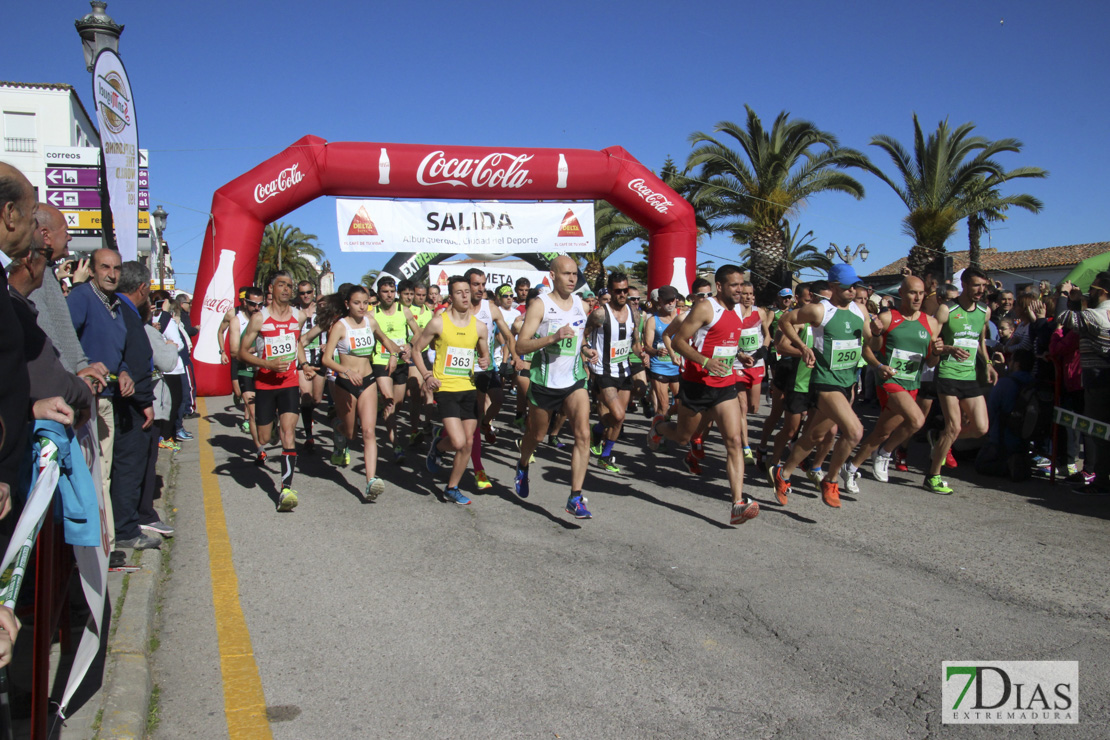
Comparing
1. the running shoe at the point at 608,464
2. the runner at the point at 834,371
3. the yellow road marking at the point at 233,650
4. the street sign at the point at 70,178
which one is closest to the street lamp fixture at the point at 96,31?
the yellow road marking at the point at 233,650

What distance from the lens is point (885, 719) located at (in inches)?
124

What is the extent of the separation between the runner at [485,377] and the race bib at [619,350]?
94 cm

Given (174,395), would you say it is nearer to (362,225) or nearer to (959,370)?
(362,225)

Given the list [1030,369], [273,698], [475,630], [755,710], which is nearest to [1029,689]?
[755,710]

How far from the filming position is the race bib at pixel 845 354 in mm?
6696

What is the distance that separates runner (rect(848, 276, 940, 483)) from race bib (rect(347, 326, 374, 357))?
467 centimetres

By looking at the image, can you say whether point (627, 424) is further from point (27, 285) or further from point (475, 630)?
point (27, 285)

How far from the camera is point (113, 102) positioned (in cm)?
883

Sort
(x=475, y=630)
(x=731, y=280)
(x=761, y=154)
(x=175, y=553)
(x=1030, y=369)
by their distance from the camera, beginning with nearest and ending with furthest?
(x=475, y=630) < (x=175, y=553) < (x=731, y=280) < (x=1030, y=369) < (x=761, y=154)

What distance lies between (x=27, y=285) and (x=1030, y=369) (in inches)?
336

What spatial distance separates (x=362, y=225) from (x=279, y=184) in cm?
144

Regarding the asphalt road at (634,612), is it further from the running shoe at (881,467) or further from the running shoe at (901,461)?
the running shoe at (901,461)

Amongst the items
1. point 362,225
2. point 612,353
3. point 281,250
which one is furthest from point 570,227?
point 281,250

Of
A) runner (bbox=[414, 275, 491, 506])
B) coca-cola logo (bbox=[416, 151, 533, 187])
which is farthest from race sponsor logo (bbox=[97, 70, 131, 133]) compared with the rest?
coca-cola logo (bbox=[416, 151, 533, 187])
